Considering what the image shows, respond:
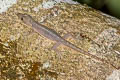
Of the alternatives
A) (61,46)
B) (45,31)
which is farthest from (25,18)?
(61,46)

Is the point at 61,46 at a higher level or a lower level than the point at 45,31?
lower

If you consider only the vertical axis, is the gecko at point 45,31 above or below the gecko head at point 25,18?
below

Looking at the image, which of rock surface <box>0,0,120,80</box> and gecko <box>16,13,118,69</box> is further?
gecko <box>16,13,118,69</box>

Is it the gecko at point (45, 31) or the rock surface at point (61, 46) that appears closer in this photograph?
the rock surface at point (61, 46)

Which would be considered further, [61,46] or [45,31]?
[45,31]

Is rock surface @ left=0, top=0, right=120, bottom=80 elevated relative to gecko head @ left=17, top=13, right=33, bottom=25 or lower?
lower

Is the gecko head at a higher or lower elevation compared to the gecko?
higher

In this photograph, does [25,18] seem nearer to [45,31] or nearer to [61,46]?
[45,31]

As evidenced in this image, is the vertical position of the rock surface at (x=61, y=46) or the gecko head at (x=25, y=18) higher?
the gecko head at (x=25, y=18)

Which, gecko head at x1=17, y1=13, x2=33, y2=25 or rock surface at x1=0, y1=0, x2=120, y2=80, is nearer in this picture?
rock surface at x1=0, y1=0, x2=120, y2=80

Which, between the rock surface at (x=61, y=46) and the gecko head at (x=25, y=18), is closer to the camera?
the rock surface at (x=61, y=46)

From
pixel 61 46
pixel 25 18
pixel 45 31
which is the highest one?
pixel 25 18
